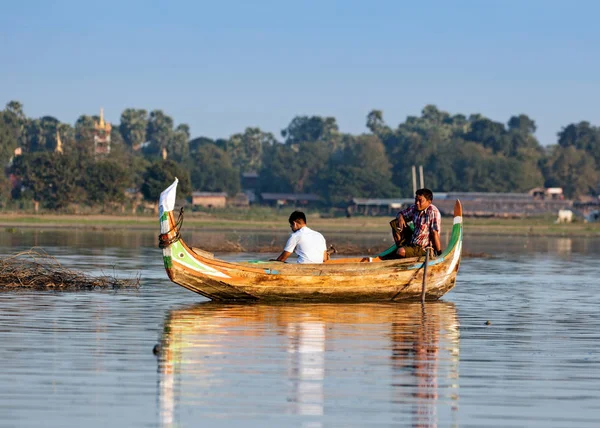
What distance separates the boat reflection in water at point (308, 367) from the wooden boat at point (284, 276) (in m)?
0.92

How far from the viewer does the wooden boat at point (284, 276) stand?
20047 millimetres

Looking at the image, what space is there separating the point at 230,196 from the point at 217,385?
5156 inches

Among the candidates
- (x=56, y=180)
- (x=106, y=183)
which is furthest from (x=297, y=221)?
(x=56, y=180)

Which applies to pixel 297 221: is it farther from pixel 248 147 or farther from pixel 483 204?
pixel 248 147

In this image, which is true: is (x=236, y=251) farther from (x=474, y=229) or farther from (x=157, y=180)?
(x=157, y=180)

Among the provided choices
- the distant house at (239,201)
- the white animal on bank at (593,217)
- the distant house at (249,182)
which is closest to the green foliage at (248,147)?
the distant house at (249,182)

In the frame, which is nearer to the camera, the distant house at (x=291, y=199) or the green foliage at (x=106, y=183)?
the green foliage at (x=106, y=183)

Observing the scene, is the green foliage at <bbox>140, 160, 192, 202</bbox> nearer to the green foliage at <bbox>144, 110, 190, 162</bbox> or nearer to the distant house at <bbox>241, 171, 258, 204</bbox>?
the distant house at <bbox>241, 171, 258, 204</bbox>

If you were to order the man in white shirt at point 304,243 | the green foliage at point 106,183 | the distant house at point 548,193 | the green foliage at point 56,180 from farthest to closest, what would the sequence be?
the distant house at point 548,193
the green foliage at point 56,180
the green foliage at point 106,183
the man in white shirt at point 304,243

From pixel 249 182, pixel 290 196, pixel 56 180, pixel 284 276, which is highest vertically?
pixel 249 182

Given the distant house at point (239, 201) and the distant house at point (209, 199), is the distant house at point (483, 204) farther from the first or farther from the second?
the distant house at point (209, 199)

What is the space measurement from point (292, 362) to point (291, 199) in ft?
422

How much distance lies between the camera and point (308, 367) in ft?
42.7

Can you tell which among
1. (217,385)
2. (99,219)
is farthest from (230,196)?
(217,385)
